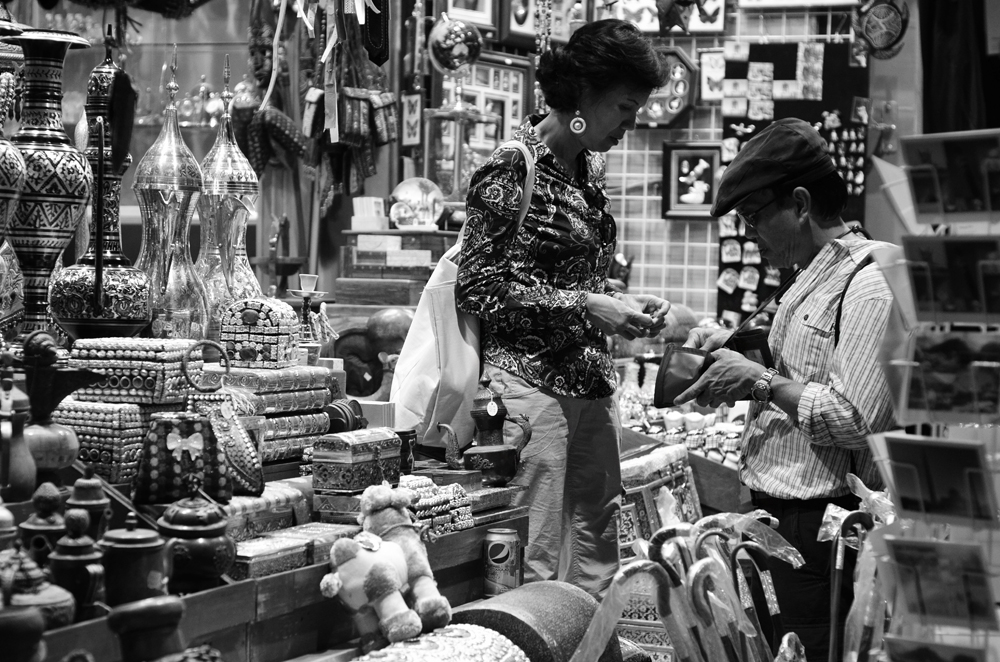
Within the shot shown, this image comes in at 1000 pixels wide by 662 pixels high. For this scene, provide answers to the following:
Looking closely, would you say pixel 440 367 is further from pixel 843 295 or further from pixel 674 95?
pixel 674 95

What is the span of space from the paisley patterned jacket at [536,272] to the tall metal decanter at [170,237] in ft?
1.85

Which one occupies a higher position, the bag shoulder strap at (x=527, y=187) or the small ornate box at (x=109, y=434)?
the bag shoulder strap at (x=527, y=187)

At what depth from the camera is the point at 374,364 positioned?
462 centimetres

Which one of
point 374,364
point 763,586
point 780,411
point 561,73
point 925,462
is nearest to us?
point 925,462

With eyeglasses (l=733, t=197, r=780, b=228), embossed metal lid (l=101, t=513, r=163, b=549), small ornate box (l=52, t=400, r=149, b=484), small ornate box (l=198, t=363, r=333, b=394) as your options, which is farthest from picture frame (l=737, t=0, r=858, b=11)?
embossed metal lid (l=101, t=513, r=163, b=549)

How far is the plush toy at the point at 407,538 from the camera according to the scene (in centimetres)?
183

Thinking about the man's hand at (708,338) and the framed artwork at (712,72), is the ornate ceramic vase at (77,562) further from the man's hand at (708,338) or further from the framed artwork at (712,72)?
the framed artwork at (712,72)

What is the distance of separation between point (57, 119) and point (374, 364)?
2.59 m

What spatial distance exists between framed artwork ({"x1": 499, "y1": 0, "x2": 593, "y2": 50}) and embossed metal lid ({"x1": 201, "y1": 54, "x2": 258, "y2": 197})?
388 centimetres

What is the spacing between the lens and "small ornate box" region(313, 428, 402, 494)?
79.8 inches

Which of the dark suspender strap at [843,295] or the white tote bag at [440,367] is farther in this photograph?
the white tote bag at [440,367]

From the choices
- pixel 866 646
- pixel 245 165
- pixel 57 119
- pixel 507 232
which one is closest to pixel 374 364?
pixel 245 165

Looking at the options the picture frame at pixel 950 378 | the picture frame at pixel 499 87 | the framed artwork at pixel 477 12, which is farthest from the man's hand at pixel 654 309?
the framed artwork at pixel 477 12

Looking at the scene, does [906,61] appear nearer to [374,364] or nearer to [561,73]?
[374,364]
